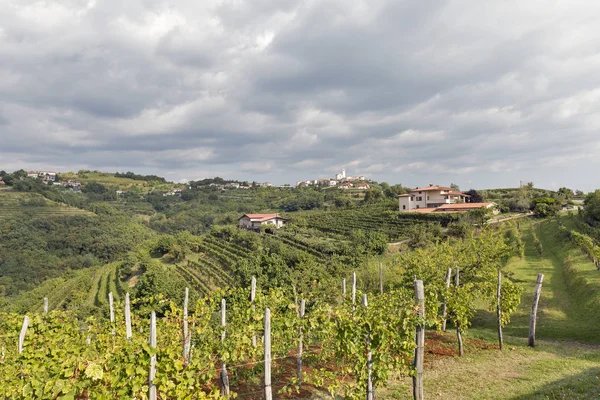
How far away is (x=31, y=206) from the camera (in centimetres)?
10194

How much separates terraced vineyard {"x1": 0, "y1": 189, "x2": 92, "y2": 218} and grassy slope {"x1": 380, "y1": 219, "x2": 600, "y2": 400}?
120 meters

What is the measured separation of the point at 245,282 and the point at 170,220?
99.4 meters

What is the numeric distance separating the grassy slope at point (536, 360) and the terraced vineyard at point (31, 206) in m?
120

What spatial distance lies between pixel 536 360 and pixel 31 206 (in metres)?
135

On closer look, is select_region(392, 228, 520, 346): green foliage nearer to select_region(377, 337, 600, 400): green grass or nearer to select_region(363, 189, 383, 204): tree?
select_region(377, 337, 600, 400): green grass

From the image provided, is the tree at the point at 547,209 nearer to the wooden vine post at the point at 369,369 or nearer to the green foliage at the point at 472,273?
the green foliage at the point at 472,273

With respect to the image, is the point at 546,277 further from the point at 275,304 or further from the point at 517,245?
the point at 275,304

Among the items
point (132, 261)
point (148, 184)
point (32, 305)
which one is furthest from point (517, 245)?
point (148, 184)

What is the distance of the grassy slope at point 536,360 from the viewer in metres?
7.05

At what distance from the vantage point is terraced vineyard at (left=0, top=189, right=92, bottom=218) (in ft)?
316

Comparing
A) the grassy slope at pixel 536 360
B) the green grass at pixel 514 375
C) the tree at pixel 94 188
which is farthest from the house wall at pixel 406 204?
the tree at pixel 94 188

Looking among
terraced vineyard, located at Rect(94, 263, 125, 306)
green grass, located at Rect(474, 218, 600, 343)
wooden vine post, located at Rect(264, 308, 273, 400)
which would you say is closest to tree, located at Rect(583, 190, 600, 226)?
green grass, located at Rect(474, 218, 600, 343)

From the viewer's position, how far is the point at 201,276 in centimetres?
4012

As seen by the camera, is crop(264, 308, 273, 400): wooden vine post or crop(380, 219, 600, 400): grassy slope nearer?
crop(264, 308, 273, 400): wooden vine post
